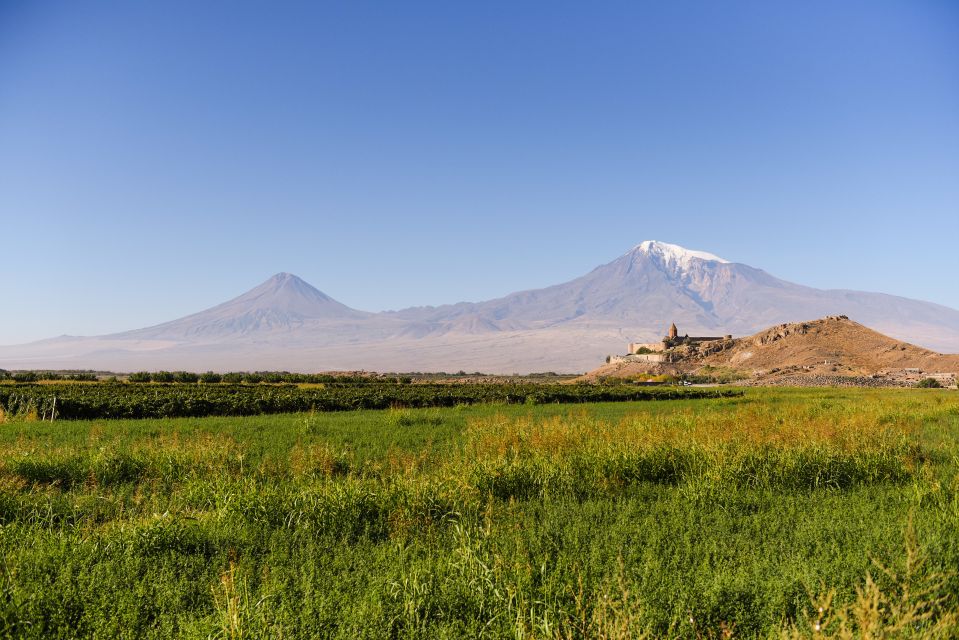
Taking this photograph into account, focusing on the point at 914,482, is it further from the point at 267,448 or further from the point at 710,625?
the point at 267,448

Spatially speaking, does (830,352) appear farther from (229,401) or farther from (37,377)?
(37,377)

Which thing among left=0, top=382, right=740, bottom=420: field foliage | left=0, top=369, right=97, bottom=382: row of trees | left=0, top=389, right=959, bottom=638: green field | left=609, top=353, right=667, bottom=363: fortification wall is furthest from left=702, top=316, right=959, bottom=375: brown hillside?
left=0, top=369, right=97, bottom=382: row of trees

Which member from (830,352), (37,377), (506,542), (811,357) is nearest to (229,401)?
(506,542)

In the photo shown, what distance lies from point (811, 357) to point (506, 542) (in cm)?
7769

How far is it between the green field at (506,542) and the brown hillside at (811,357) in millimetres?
56510

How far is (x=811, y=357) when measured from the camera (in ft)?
237

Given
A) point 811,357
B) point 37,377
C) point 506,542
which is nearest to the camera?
point 506,542

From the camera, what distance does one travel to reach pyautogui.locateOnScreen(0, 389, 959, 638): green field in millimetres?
5027

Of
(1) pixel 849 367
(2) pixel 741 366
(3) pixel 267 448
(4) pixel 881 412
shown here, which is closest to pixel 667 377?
(2) pixel 741 366

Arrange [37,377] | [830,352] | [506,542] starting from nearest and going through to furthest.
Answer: [506,542], [37,377], [830,352]

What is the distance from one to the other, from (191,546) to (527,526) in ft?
13.9

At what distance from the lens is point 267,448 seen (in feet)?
47.9

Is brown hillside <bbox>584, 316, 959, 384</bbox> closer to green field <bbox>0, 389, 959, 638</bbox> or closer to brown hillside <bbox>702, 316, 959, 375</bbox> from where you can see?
brown hillside <bbox>702, 316, 959, 375</bbox>

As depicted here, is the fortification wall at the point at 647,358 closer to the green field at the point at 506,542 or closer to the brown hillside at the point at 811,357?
the brown hillside at the point at 811,357
